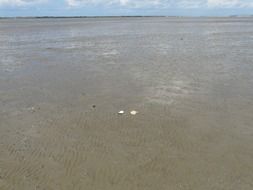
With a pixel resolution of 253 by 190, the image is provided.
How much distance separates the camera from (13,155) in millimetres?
6781

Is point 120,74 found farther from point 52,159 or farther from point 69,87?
point 52,159

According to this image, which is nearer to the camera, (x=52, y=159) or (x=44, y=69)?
(x=52, y=159)

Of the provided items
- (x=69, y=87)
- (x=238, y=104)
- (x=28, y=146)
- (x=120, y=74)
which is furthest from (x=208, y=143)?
(x=120, y=74)

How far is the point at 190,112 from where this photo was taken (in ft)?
30.1

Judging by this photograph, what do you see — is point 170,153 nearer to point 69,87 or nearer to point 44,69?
point 69,87

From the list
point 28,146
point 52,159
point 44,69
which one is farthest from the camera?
point 44,69

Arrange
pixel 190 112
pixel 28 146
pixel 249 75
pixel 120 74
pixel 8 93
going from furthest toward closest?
pixel 120 74 → pixel 249 75 → pixel 8 93 → pixel 190 112 → pixel 28 146

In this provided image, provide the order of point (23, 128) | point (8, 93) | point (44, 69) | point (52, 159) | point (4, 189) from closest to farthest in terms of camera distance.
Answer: point (4, 189) < point (52, 159) < point (23, 128) < point (8, 93) < point (44, 69)

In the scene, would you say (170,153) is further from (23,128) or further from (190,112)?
(23,128)

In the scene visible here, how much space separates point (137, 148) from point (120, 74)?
25.3 ft

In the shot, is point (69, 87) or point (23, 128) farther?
point (69, 87)

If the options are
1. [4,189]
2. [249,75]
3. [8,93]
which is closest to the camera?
[4,189]

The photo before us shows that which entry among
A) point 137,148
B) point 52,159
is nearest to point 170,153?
point 137,148

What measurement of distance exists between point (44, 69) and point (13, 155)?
Answer: 958 cm
